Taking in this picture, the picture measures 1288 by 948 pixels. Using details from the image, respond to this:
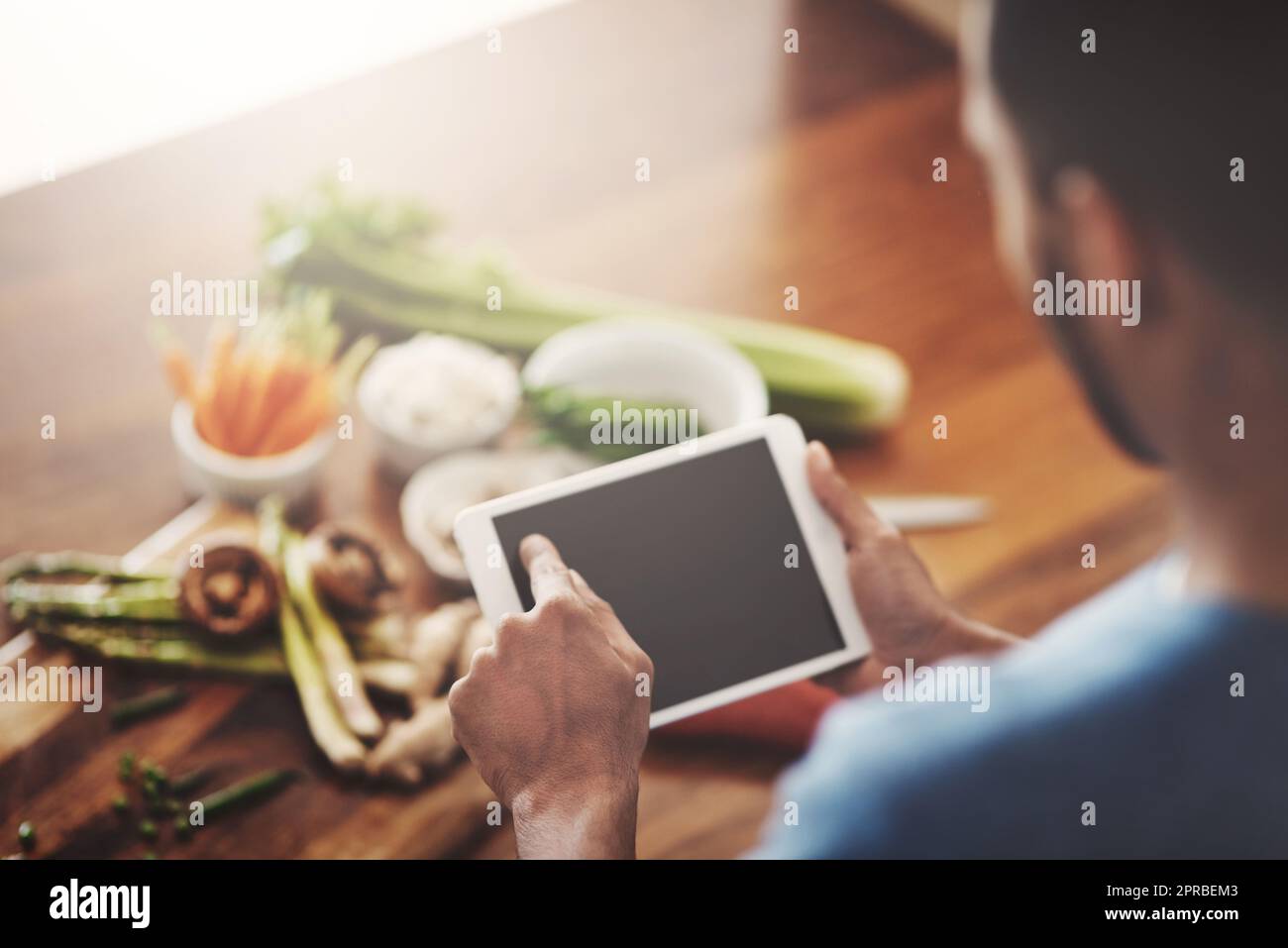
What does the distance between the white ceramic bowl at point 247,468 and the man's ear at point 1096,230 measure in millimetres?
653

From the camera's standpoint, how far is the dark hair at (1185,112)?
2.06 ft

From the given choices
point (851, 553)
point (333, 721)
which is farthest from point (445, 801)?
point (851, 553)

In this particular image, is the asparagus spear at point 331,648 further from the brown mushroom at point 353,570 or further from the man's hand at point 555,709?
the man's hand at point 555,709

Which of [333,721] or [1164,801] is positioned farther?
[333,721]

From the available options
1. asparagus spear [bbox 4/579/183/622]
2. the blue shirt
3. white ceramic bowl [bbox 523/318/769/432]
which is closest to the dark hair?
the blue shirt

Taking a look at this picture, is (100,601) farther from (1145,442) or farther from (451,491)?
(1145,442)

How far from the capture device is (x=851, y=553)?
94 centimetres

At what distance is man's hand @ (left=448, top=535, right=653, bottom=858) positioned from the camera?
0.83 meters

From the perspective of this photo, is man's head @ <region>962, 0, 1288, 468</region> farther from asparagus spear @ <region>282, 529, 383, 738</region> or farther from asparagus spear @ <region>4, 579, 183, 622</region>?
asparagus spear @ <region>4, 579, 183, 622</region>

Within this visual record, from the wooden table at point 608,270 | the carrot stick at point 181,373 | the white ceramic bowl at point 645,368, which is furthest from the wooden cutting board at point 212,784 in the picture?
the white ceramic bowl at point 645,368

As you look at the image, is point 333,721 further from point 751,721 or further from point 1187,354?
point 1187,354

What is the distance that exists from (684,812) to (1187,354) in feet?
1.71

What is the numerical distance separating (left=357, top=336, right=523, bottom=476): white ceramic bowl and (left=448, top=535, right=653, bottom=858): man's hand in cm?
27
